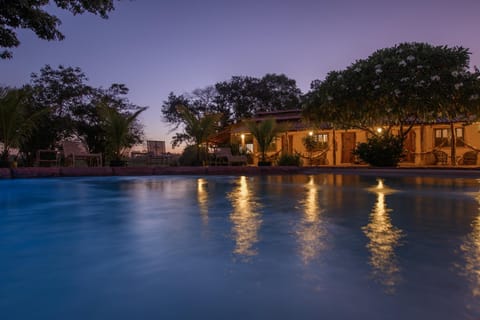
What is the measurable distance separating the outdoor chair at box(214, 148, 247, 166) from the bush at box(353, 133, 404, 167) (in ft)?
18.0

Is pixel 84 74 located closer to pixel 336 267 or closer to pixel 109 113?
pixel 109 113

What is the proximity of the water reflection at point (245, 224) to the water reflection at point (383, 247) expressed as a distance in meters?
0.93

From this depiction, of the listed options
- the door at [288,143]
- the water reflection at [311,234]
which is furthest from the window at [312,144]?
the water reflection at [311,234]

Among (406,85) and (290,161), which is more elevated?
(406,85)

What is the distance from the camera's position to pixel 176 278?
2379mm

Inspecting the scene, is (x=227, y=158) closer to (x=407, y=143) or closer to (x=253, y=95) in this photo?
(x=407, y=143)

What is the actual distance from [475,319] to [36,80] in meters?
21.7

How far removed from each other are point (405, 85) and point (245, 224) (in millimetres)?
11621

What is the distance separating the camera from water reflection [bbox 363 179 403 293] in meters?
2.25

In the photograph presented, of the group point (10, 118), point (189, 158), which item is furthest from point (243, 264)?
point (189, 158)

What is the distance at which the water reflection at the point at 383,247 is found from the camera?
7.38 ft

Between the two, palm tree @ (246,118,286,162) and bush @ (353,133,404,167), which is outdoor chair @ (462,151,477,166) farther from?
palm tree @ (246,118,286,162)

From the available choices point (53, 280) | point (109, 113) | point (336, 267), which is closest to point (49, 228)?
point (53, 280)

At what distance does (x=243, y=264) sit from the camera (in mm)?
2609
